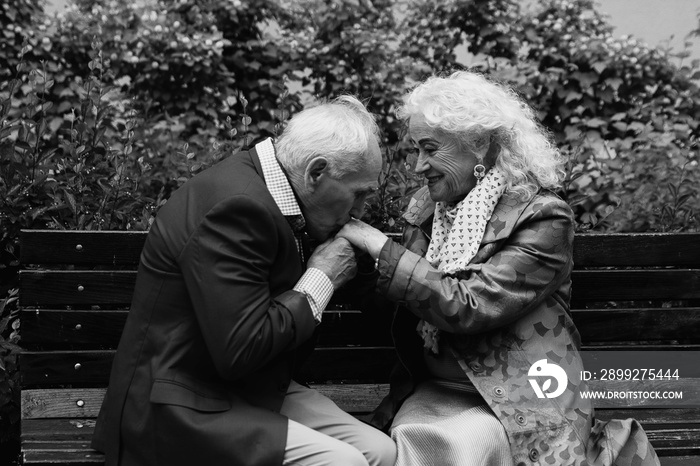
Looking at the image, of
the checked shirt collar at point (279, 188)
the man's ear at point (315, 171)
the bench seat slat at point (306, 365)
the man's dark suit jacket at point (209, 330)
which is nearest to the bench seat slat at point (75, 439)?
the bench seat slat at point (306, 365)

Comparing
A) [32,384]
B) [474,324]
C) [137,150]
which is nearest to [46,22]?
[137,150]

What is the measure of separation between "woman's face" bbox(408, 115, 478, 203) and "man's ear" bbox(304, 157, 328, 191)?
44 cm

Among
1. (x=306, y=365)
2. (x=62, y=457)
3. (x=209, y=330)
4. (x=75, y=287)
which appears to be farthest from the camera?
(x=306, y=365)

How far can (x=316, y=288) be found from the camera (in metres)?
2.64

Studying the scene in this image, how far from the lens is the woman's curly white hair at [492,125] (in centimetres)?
292

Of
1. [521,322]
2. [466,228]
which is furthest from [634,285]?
[466,228]

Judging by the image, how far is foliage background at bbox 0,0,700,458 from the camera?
4.77 meters

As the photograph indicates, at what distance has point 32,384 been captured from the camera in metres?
3.17

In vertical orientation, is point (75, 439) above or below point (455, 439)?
below

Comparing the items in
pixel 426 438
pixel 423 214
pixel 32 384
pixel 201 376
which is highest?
pixel 423 214

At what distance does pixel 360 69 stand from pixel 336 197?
8.91 feet

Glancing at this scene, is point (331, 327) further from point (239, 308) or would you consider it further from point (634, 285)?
point (634, 285)

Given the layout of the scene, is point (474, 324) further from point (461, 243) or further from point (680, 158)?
point (680, 158)

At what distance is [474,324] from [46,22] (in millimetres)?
3407
